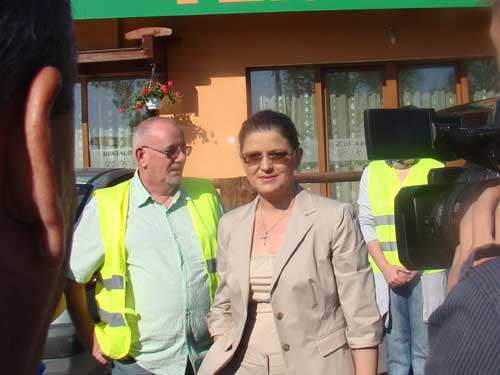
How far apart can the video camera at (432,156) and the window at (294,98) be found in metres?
6.99

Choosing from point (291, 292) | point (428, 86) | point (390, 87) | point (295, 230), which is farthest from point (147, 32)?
point (291, 292)

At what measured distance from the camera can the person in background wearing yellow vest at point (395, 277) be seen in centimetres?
Answer: 441

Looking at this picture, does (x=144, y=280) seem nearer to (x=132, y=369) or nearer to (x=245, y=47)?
(x=132, y=369)

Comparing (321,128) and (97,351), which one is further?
(321,128)

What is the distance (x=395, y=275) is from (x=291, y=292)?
192 cm

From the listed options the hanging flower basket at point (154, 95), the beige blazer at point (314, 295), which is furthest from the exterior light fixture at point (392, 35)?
the beige blazer at point (314, 295)

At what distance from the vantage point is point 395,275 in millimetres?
4395

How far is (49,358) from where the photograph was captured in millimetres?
4367

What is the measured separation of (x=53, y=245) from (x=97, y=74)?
25.9ft

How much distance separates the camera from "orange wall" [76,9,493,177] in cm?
816

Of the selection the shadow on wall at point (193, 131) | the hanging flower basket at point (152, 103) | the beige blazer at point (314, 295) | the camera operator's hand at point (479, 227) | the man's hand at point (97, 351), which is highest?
the hanging flower basket at point (152, 103)

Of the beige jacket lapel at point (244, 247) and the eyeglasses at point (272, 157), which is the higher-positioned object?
the eyeglasses at point (272, 157)

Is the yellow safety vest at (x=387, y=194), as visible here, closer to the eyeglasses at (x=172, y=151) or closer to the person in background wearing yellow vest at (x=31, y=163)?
the eyeglasses at (x=172, y=151)

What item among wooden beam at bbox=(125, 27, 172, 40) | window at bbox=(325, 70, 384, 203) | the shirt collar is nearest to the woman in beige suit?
the shirt collar
